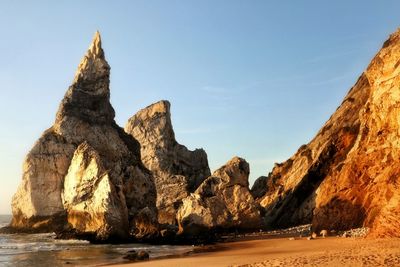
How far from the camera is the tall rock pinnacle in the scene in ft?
190

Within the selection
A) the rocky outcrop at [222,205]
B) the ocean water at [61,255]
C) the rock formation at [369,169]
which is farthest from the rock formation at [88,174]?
the rock formation at [369,169]

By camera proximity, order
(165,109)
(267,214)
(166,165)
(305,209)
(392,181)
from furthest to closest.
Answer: (165,109), (166,165), (267,214), (305,209), (392,181)

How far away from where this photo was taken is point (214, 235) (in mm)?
42031

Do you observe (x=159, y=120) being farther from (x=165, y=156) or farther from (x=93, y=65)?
(x=93, y=65)

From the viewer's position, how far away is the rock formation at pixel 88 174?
42.7m

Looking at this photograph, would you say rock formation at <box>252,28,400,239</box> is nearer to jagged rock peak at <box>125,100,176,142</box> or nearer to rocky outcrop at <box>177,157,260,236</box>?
rocky outcrop at <box>177,157,260,236</box>

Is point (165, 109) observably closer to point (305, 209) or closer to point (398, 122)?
point (305, 209)

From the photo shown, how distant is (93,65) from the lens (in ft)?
204

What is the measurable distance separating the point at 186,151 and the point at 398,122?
56316 millimetres

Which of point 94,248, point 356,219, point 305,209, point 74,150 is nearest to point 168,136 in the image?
point 74,150

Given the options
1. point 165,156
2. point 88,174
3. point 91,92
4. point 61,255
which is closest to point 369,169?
point 61,255

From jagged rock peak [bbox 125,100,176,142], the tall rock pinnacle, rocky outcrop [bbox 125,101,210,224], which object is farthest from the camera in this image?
jagged rock peak [bbox 125,100,176,142]

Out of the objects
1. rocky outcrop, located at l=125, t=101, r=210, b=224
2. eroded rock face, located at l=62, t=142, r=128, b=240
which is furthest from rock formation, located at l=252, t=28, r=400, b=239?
rocky outcrop, located at l=125, t=101, r=210, b=224

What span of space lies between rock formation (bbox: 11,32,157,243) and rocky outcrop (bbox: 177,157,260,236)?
390 centimetres
